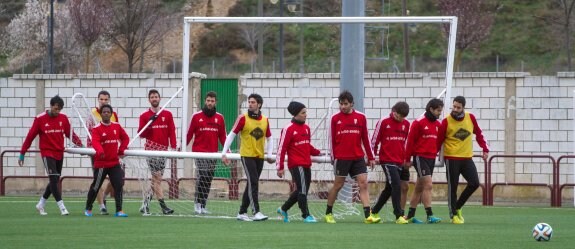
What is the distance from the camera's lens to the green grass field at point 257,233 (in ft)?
44.7

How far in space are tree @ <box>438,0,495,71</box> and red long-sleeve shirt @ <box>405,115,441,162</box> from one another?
35724 mm

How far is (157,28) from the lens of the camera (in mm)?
55875

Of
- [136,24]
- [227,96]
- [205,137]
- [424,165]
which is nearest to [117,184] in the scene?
[205,137]

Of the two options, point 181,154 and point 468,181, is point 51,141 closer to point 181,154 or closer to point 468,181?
point 181,154

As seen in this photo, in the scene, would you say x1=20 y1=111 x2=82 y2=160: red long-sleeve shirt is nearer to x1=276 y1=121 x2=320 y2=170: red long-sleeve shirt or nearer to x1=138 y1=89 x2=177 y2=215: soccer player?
x1=138 y1=89 x2=177 y2=215: soccer player

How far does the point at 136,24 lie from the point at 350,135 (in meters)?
36.0

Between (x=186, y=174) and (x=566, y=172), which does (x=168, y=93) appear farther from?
(x=566, y=172)

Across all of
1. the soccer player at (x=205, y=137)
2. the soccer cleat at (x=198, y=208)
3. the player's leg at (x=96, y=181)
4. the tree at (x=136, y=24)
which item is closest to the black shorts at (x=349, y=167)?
the soccer player at (x=205, y=137)

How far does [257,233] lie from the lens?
50.2 feet

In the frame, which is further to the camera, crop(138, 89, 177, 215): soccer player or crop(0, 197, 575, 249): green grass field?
crop(138, 89, 177, 215): soccer player

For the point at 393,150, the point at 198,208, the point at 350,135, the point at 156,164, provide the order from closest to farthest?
1. the point at 350,135
2. the point at 393,150
3. the point at 198,208
4. the point at 156,164

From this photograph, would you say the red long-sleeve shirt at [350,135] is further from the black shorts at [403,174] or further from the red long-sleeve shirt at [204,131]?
the red long-sleeve shirt at [204,131]

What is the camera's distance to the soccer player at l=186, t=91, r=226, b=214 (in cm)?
2017

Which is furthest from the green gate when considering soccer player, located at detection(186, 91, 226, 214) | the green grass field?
the green grass field
